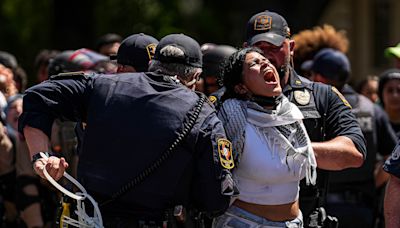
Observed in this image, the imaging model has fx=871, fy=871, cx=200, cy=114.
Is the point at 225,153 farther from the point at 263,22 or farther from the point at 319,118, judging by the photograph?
the point at 263,22

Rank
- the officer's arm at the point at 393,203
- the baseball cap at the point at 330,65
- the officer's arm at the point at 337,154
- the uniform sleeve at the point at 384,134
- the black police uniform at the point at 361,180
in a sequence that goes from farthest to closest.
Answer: the uniform sleeve at the point at 384,134
the baseball cap at the point at 330,65
the black police uniform at the point at 361,180
the officer's arm at the point at 337,154
the officer's arm at the point at 393,203

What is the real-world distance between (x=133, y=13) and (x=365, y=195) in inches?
461

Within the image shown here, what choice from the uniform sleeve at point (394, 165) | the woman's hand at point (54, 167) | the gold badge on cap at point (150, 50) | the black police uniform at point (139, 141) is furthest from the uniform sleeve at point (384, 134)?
the woman's hand at point (54, 167)

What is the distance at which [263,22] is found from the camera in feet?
16.4

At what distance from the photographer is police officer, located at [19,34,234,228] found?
4.03 meters

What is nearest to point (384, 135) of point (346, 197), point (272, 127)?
point (346, 197)

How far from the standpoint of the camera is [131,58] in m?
4.86

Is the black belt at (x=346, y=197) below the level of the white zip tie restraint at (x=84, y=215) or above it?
below

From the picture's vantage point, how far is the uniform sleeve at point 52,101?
4098 millimetres

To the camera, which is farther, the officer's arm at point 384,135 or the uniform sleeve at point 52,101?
the officer's arm at point 384,135

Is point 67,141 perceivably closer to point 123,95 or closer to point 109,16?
point 123,95

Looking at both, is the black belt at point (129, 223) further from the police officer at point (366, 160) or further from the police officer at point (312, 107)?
the police officer at point (366, 160)

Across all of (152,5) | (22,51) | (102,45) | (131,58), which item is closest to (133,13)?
(152,5)

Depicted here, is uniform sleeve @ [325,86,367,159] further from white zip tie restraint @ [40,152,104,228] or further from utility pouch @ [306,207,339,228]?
white zip tie restraint @ [40,152,104,228]
